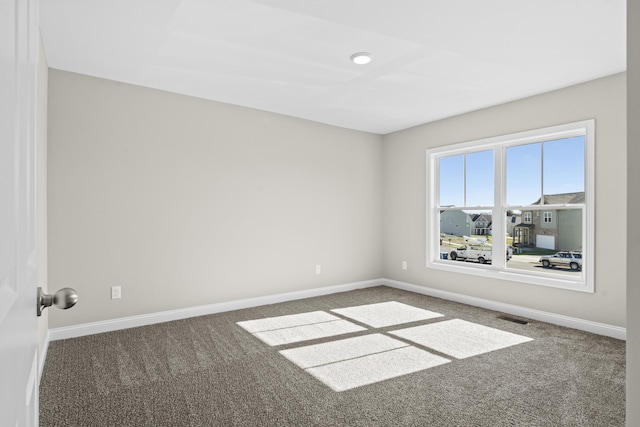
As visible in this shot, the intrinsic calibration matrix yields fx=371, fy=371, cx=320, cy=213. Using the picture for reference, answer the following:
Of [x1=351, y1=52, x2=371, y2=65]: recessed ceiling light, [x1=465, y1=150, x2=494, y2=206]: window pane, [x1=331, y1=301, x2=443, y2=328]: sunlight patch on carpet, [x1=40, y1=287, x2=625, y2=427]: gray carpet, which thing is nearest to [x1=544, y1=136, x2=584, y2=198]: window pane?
[x1=465, y1=150, x2=494, y2=206]: window pane

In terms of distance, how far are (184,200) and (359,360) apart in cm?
249

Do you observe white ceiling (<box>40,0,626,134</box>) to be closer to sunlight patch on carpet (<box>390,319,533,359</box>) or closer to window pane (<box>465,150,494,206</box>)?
window pane (<box>465,150,494,206</box>)

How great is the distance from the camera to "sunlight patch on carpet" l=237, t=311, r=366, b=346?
347 cm

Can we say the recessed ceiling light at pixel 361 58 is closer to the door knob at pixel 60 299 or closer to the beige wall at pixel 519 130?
the beige wall at pixel 519 130

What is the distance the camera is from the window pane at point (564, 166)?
3.83 meters

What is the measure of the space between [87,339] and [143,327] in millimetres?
489

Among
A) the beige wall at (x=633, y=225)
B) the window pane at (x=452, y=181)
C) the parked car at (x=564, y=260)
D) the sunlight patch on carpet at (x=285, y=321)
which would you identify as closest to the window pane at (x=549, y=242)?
the parked car at (x=564, y=260)

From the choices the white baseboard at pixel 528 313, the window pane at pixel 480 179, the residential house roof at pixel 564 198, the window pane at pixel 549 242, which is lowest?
the white baseboard at pixel 528 313

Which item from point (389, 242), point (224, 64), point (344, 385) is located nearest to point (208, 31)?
point (224, 64)

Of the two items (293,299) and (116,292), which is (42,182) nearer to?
(116,292)

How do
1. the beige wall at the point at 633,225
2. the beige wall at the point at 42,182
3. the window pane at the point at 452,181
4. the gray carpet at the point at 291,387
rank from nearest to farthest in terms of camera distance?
1. the beige wall at the point at 633,225
2. the gray carpet at the point at 291,387
3. the beige wall at the point at 42,182
4. the window pane at the point at 452,181

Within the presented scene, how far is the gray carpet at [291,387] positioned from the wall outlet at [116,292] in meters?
0.35

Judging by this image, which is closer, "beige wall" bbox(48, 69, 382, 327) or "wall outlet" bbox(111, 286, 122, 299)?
"beige wall" bbox(48, 69, 382, 327)

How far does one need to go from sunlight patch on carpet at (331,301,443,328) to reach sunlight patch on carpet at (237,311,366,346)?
220 millimetres
